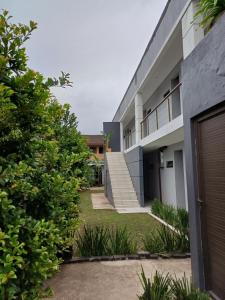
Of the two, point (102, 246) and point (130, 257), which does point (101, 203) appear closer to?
point (102, 246)

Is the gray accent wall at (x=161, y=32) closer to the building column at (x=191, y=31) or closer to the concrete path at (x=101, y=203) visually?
the building column at (x=191, y=31)

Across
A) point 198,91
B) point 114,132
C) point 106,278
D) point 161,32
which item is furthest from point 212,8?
point 114,132

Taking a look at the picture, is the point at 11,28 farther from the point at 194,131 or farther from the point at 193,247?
the point at 193,247

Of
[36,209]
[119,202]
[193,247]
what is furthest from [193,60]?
[119,202]

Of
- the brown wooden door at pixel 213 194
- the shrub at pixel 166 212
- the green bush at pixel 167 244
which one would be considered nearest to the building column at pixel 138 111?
the shrub at pixel 166 212

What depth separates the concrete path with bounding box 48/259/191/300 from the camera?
156 inches

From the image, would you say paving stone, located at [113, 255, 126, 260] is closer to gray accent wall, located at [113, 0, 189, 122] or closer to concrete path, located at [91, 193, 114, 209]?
gray accent wall, located at [113, 0, 189, 122]

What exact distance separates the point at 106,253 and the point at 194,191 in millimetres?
2679

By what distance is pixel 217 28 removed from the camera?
3.25 m

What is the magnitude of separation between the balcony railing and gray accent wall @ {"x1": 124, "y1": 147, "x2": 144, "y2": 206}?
4.12 ft

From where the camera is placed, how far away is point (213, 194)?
3543 mm

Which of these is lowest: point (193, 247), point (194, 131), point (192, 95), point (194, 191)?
point (193, 247)

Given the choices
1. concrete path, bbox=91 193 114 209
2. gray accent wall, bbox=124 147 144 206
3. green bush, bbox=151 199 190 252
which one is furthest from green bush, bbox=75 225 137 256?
concrete path, bbox=91 193 114 209

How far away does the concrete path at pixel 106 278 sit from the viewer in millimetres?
3958
